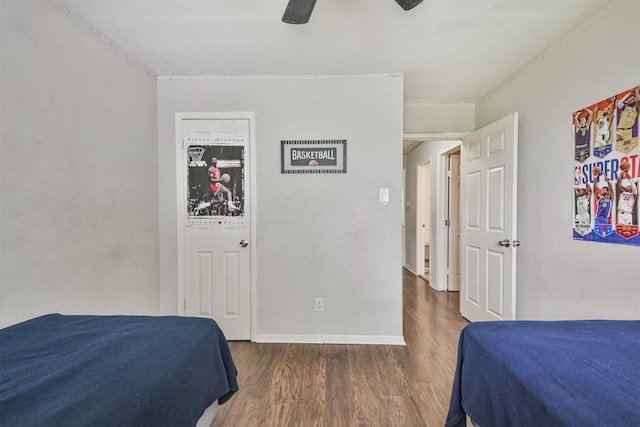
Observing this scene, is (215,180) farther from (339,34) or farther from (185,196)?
(339,34)

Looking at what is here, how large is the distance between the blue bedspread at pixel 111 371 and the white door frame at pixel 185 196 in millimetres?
1205

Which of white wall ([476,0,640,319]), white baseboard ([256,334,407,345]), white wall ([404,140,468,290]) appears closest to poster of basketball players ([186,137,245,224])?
white baseboard ([256,334,407,345])

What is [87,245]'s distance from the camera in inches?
71.3

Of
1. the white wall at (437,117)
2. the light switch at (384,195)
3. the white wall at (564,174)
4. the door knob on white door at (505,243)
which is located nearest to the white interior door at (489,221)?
the door knob on white door at (505,243)

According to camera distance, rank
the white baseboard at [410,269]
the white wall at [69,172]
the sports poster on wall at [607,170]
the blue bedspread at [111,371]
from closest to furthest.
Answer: the blue bedspread at [111,371] → the white wall at [69,172] → the sports poster on wall at [607,170] → the white baseboard at [410,269]

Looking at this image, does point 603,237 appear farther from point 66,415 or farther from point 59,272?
point 59,272

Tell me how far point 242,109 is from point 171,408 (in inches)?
89.2

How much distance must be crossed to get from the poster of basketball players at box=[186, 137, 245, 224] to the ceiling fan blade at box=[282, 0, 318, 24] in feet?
4.17

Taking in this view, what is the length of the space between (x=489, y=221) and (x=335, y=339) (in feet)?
5.92

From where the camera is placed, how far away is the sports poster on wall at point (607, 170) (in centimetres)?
152

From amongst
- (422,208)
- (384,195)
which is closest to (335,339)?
(384,195)

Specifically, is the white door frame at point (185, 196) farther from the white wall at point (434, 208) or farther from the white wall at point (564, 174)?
the white wall at point (434, 208)

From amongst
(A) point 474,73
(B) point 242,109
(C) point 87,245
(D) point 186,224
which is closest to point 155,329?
(C) point 87,245

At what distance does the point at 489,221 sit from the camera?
269cm
